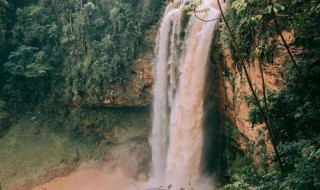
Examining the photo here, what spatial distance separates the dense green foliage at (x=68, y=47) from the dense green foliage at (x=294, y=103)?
909cm

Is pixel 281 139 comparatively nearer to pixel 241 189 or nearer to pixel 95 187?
pixel 241 189

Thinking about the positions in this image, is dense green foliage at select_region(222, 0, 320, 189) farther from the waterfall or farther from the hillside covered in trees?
the hillside covered in trees

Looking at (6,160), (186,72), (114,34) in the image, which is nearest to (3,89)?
(6,160)

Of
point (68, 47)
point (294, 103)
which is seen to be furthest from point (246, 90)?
point (68, 47)

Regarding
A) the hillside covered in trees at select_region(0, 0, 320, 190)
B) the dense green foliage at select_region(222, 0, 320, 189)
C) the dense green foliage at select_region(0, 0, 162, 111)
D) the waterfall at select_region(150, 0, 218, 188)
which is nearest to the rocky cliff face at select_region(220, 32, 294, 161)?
the dense green foliage at select_region(222, 0, 320, 189)

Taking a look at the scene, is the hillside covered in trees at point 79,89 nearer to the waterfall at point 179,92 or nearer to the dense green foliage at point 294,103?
the waterfall at point 179,92

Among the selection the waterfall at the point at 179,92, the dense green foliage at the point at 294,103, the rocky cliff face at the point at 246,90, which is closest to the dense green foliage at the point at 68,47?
the waterfall at the point at 179,92

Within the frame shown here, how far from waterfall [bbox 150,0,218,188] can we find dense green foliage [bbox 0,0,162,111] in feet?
6.97

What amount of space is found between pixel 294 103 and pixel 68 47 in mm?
13706

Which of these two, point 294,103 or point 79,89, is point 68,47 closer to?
point 79,89

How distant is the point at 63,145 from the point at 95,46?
18.5 ft

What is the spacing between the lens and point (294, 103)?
20.7 feet

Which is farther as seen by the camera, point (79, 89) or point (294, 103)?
point (79, 89)

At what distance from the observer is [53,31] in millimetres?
16844
